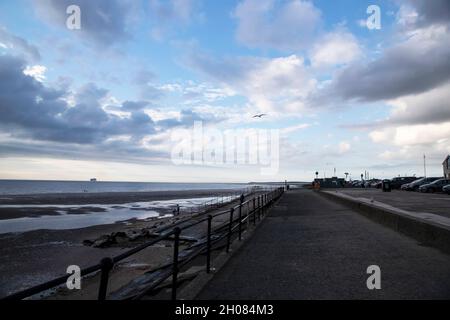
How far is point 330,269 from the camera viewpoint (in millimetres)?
7016

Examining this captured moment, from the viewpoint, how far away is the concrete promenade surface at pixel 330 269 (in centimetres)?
557

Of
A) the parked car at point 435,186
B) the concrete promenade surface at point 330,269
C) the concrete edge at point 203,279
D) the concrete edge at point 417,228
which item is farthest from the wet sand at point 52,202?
the parked car at point 435,186

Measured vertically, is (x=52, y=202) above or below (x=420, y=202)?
below

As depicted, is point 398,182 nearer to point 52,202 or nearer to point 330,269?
point 52,202

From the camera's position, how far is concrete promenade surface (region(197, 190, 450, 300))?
557 cm

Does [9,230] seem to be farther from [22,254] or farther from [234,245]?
[234,245]

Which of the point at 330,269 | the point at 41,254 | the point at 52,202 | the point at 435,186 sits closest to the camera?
the point at 330,269

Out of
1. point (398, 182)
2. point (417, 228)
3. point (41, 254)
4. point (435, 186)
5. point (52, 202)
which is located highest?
point (398, 182)

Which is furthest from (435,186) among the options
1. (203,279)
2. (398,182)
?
(203,279)

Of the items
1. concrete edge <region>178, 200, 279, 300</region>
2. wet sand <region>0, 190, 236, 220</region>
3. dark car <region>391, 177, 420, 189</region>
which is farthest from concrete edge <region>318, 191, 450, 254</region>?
dark car <region>391, 177, 420, 189</region>

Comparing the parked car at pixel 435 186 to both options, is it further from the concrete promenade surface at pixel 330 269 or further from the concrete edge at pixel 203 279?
the concrete edge at pixel 203 279

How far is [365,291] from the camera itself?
5.59 m
